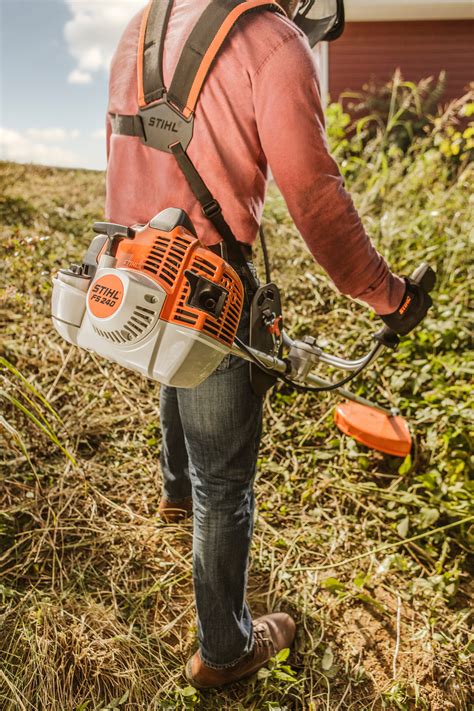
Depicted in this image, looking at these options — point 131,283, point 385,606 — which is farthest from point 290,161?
point 385,606

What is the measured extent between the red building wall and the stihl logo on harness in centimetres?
945

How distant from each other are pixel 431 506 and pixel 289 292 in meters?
1.62

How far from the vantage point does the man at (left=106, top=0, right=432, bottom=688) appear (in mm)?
1052

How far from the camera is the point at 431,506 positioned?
2.14 meters

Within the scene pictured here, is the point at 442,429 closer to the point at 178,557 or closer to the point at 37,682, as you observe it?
the point at 178,557

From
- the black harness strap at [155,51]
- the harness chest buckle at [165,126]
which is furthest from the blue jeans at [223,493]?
the black harness strap at [155,51]

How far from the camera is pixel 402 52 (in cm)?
939

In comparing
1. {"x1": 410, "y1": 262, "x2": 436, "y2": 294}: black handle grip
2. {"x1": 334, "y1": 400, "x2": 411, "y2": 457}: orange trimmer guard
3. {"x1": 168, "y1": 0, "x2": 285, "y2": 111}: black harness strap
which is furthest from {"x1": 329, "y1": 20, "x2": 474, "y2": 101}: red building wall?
{"x1": 168, "y1": 0, "x2": 285, "y2": 111}: black harness strap

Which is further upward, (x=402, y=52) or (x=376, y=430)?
(x=402, y=52)

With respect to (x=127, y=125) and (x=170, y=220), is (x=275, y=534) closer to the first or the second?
(x=170, y=220)

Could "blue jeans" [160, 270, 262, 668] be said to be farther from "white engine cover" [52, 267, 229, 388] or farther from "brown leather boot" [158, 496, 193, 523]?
"brown leather boot" [158, 496, 193, 523]

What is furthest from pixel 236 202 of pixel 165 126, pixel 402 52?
pixel 402 52

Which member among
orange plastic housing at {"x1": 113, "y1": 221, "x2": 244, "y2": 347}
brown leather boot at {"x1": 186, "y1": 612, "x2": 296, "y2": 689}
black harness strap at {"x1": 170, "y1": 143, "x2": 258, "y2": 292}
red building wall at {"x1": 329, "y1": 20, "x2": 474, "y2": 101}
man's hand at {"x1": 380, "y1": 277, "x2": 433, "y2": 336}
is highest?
red building wall at {"x1": 329, "y1": 20, "x2": 474, "y2": 101}

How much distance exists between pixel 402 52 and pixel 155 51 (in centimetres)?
1000
